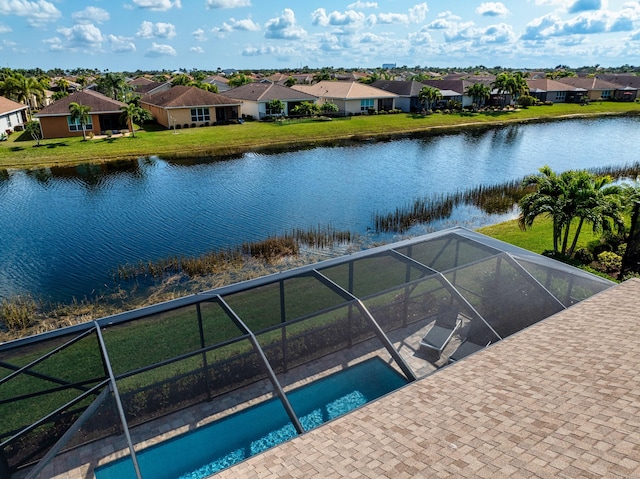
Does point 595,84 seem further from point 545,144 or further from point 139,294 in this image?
point 139,294

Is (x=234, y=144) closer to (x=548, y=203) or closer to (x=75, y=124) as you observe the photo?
(x=75, y=124)

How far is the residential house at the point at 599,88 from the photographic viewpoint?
303ft

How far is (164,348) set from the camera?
31.9ft

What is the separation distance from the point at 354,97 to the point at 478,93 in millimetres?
24077

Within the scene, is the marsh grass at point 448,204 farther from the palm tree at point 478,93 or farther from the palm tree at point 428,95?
the palm tree at point 478,93

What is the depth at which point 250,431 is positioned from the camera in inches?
343

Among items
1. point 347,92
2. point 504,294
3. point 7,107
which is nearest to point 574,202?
point 504,294

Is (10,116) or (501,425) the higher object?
(10,116)

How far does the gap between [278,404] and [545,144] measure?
50.0 meters

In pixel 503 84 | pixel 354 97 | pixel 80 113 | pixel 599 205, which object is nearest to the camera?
pixel 599 205

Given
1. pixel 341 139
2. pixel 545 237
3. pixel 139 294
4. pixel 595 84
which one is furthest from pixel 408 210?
pixel 595 84

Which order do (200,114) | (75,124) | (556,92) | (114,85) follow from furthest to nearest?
(556,92) → (114,85) → (200,114) → (75,124)

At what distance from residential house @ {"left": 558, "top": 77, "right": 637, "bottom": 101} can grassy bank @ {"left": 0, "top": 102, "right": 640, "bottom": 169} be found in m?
27.9

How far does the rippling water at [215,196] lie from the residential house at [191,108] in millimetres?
15422
